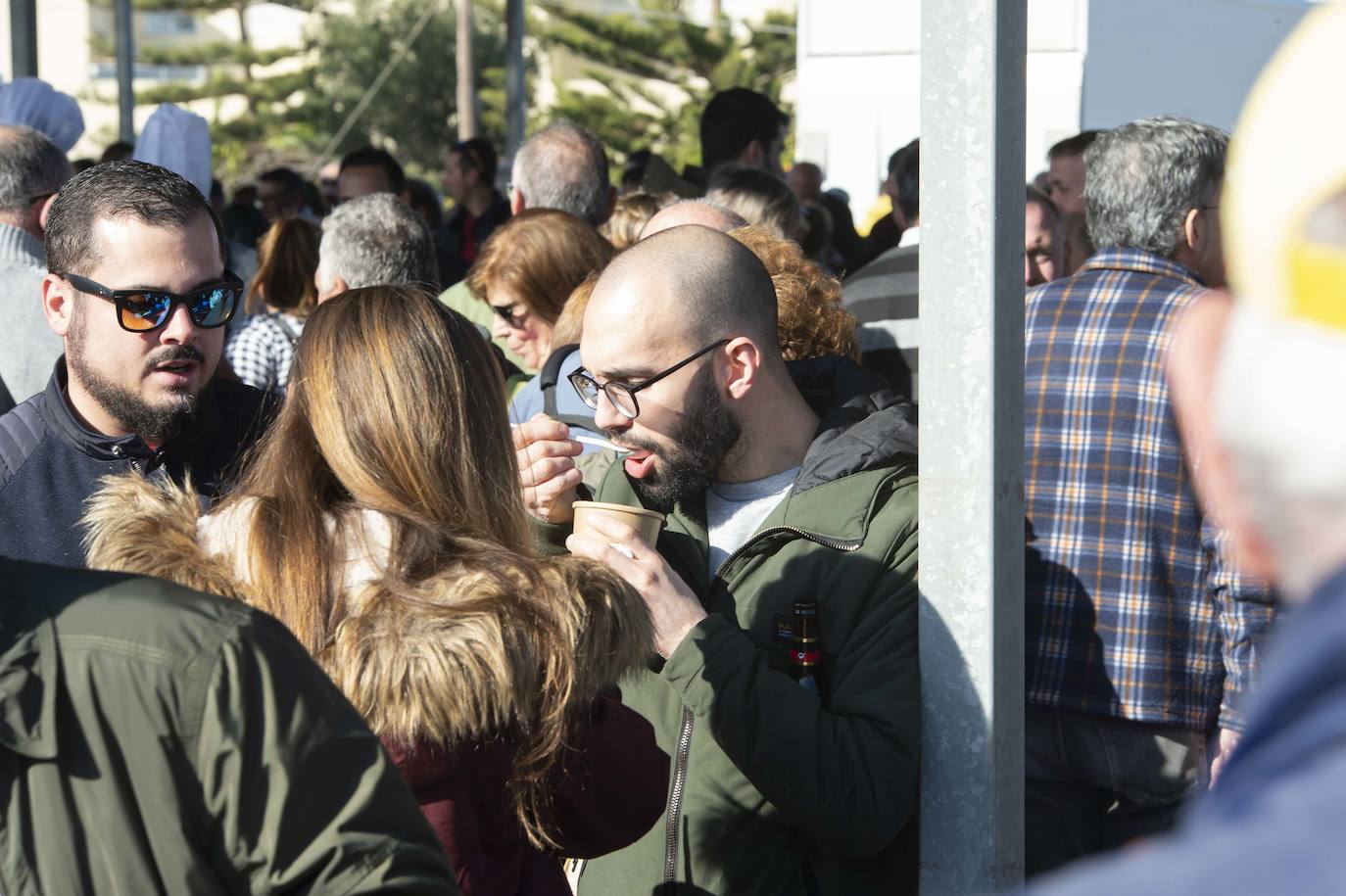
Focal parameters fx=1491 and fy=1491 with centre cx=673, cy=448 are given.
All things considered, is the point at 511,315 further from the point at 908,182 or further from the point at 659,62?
the point at 659,62

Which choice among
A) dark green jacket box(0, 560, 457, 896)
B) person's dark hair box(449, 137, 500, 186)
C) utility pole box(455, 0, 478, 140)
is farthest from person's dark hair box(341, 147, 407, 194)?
utility pole box(455, 0, 478, 140)

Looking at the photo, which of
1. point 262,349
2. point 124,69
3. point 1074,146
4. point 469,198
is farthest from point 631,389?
point 124,69

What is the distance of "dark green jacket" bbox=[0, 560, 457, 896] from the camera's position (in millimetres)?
1486

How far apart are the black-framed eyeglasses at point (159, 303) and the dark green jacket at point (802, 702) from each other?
3.23 feet

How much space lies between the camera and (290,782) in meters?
1.52

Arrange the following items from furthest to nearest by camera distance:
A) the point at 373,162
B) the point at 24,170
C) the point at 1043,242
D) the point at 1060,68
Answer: the point at 1060,68 < the point at 373,162 < the point at 1043,242 < the point at 24,170

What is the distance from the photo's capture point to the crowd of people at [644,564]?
0.78m

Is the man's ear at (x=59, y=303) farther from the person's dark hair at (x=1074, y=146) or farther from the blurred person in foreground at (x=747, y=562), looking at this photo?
the person's dark hair at (x=1074, y=146)

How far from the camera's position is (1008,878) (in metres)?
2.38

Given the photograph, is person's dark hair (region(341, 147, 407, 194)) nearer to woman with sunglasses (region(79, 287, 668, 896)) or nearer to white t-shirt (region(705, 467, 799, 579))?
white t-shirt (region(705, 467, 799, 579))

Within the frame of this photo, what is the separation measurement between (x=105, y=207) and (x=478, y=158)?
691 cm

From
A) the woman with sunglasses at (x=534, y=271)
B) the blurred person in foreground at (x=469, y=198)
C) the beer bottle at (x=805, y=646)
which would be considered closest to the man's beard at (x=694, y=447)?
the beer bottle at (x=805, y=646)

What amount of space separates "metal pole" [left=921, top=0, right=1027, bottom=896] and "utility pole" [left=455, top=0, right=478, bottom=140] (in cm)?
2727

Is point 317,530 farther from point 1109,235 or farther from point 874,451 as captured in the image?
point 1109,235
